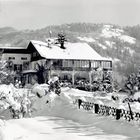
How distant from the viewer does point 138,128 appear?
19594 millimetres

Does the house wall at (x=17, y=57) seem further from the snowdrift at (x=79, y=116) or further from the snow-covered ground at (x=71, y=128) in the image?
the snow-covered ground at (x=71, y=128)

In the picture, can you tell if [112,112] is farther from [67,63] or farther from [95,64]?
[95,64]

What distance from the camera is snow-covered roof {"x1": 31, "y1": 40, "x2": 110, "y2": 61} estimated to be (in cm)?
7312

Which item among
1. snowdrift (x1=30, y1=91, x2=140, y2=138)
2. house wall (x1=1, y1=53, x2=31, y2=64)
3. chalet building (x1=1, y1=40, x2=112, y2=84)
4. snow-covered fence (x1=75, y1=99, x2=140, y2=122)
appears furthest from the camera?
house wall (x1=1, y1=53, x2=31, y2=64)

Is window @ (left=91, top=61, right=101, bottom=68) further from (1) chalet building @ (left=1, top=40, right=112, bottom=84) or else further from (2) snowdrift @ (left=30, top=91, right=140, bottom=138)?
(2) snowdrift @ (left=30, top=91, right=140, bottom=138)

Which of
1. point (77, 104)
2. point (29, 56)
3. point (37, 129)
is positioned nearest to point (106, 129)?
point (37, 129)

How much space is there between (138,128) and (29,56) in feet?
211

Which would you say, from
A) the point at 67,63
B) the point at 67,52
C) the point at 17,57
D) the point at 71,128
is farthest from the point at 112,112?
the point at 17,57

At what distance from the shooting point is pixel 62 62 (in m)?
72.9

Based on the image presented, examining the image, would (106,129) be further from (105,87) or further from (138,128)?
(105,87)

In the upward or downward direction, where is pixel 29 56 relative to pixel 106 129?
upward

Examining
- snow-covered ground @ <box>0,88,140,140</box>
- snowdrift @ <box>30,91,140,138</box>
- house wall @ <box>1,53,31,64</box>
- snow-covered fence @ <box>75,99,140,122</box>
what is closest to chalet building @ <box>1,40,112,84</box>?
house wall @ <box>1,53,31,64</box>

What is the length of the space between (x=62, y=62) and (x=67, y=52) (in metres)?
3.45

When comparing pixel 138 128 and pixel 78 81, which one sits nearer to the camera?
pixel 138 128
